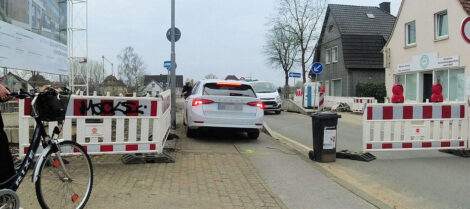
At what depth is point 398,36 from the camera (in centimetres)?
2577

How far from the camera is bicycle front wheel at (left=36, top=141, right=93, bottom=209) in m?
4.09

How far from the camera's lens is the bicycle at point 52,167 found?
3.90 metres

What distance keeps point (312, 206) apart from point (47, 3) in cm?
1082

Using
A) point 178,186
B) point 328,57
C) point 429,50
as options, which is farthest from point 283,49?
point 178,186

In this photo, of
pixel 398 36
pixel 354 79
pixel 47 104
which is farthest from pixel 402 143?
pixel 354 79

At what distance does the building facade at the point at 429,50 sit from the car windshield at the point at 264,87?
24.3 ft

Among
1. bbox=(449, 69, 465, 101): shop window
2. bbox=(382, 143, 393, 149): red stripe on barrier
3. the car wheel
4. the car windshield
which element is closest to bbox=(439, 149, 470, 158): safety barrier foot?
bbox=(382, 143, 393, 149): red stripe on barrier

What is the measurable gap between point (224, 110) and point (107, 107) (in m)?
3.66

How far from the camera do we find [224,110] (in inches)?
403

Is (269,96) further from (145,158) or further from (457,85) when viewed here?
(145,158)

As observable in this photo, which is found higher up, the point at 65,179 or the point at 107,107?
the point at 107,107

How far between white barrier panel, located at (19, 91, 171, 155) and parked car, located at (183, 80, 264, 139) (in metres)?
2.62

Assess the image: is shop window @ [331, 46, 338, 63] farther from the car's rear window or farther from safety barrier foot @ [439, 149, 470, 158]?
safety barrier foot @ [439, 149, 470, 158]

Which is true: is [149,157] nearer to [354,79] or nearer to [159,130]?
[159,130]
